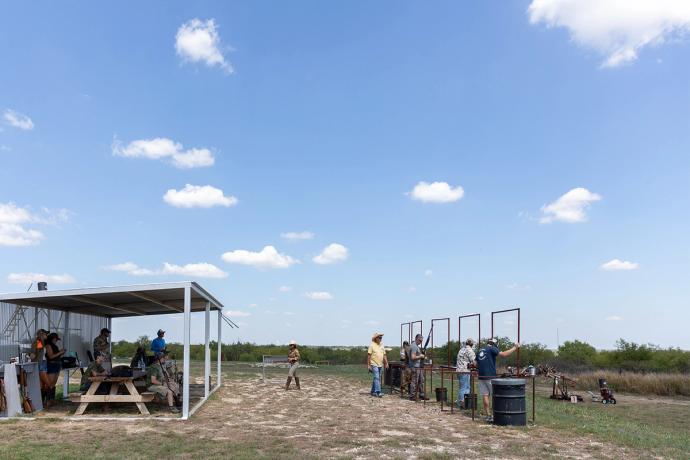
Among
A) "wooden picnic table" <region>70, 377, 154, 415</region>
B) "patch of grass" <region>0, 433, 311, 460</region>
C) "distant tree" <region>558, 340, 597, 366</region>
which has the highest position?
"wooden picnic table" <region>70, 377, 154, 415</region>

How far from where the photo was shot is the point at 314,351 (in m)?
52.9

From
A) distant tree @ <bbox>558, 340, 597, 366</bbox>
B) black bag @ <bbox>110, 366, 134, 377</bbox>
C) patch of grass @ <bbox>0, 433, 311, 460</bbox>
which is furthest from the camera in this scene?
distant tree @ <bbox>558, 340, 597, 366</bbox>

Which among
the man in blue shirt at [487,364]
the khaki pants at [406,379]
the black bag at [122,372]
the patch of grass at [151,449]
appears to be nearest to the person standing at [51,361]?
the black bag at [122,372]

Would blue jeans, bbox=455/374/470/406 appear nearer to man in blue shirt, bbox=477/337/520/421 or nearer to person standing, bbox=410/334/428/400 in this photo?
person standing, bbox=410/334/428/400

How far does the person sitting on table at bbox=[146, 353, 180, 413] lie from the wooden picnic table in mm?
459

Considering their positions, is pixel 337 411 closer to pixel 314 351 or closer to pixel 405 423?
pixel 405 423

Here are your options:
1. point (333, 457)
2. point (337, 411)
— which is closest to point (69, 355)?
point (337, 411)

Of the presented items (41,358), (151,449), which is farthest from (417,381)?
(41,358)

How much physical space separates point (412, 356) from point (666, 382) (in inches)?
597

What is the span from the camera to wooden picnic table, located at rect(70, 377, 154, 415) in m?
11.7

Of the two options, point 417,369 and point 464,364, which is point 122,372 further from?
point 464,364

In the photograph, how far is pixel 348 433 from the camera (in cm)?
1012

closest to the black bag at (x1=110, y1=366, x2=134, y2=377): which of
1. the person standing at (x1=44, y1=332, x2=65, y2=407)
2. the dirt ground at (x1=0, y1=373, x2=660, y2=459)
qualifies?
the person standing at (x1=44, y1=332, x2=65, y2=407)

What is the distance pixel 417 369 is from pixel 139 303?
704cm
